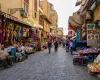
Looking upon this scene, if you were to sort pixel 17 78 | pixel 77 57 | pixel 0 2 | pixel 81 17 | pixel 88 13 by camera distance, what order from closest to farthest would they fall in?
pixel 17 78 → pixel 77 57 → pixel 0 2 → pixel 88 13 → pixel 81 17

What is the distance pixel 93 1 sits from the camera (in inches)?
740

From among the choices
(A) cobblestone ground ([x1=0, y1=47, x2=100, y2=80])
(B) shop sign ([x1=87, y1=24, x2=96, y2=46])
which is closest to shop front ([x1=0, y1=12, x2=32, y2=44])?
(A) cobblestone ground ([x1=0, y1=47, x2=100, y2=80])

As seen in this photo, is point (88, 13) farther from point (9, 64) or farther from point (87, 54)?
point (9, 64)

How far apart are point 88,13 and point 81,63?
8.84 meters

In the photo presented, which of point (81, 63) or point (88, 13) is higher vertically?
point (88, 13)

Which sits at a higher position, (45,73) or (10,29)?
(10,29)

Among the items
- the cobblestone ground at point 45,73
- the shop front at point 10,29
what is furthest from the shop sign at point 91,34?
the shop front at point 10,29

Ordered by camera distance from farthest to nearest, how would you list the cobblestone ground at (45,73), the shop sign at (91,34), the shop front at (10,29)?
the shop front at (10,29) < the shop sign at (91,34) < the cobblestone ground at (45,73)

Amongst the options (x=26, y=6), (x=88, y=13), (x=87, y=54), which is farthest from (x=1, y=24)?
(x=26, y=6)

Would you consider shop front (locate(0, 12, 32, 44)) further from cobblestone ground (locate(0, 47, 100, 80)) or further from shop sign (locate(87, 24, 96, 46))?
shop sign (locate(87, 24, 96, 46))

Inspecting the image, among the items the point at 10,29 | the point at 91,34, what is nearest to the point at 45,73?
the point at 91,34

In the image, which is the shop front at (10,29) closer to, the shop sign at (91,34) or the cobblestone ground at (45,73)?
the cobblestone ground at (45,73)

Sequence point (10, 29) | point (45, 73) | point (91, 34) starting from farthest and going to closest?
point (10, 29), point (91, 34), point (45, 73)

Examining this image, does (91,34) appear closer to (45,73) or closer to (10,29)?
(45,73)
